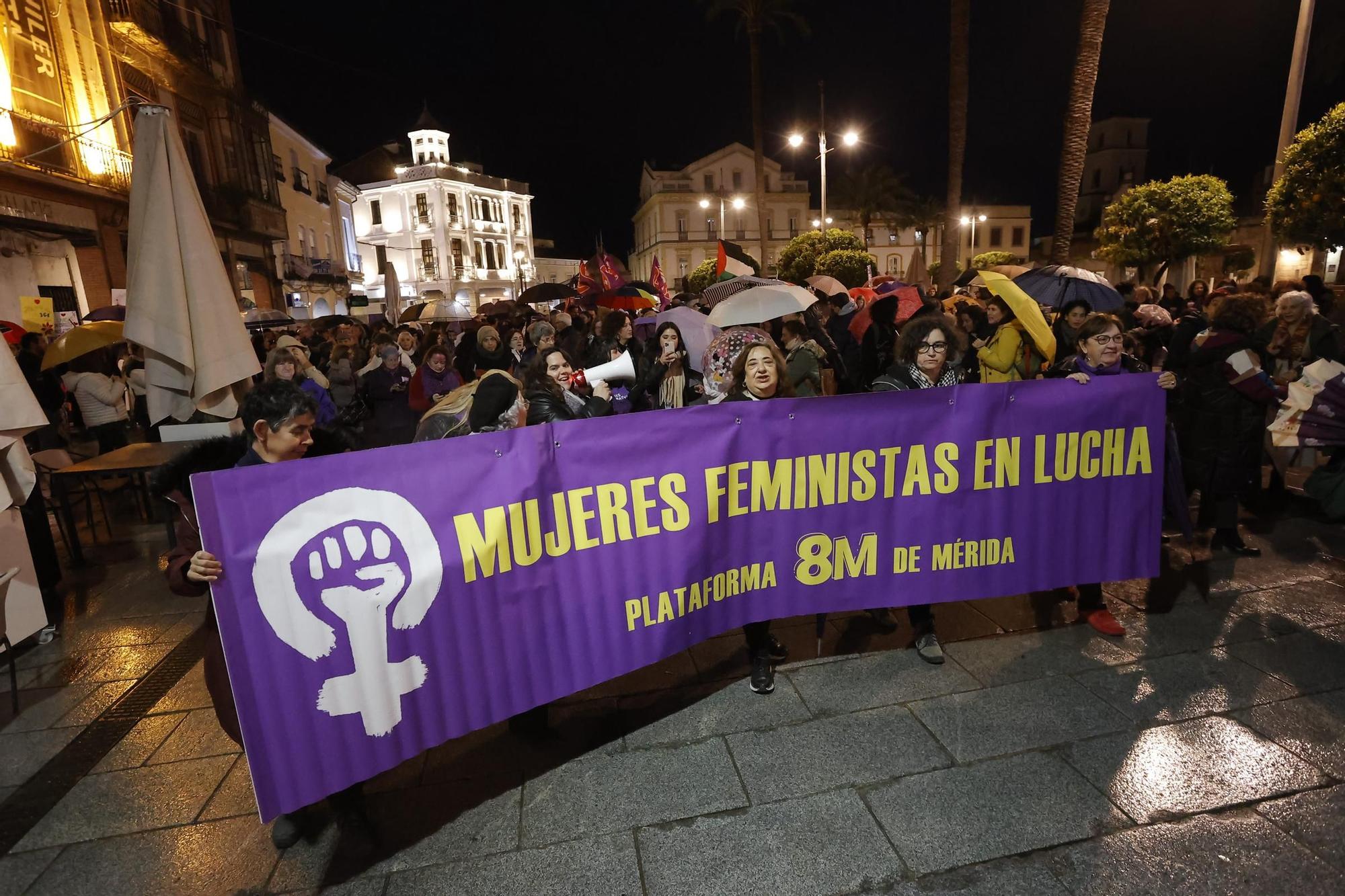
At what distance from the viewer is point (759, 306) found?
6102 millimetres

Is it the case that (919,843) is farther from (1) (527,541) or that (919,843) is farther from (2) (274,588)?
(2) (274,588)

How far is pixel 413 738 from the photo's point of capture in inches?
104

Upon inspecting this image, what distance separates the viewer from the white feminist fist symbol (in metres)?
2.35

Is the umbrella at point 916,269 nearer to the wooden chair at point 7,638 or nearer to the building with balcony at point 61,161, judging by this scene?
the wooden chair at point 7,638

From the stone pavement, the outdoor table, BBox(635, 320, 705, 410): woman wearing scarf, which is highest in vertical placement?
BBox(635, 320, 705, 410): woman wearing scarf

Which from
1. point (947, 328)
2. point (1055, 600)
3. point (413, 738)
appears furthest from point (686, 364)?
point (413, 738)

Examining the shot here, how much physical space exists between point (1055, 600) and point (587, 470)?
11.4 feet

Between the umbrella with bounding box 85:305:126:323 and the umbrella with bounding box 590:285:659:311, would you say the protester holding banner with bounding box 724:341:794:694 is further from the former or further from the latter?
the umbrella with bounding box 85:305:126:323

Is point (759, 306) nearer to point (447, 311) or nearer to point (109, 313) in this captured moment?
point (447, 311)

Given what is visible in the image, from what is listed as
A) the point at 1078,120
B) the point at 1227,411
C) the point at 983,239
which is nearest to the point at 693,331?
the point at 1227,411

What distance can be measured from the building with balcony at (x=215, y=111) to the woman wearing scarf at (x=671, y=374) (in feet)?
56.5

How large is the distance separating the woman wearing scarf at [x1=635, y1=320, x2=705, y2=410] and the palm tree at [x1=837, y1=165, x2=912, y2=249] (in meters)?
55.1

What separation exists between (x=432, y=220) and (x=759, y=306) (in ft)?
202

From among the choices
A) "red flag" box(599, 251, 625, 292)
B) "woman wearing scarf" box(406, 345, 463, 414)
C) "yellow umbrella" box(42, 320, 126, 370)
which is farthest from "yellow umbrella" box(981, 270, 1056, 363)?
"red flag" box(599, 251, 625, 292)
